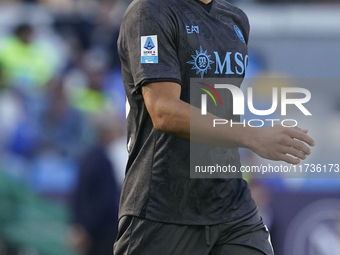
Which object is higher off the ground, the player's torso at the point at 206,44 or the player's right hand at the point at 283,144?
the player's torso at the point at 206,44

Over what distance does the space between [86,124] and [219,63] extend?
3.59 m

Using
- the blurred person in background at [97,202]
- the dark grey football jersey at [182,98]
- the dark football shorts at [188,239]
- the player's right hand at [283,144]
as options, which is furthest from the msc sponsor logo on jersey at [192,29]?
the blurred person in background at [97,202]

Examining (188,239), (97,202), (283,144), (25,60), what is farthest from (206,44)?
(25,60)

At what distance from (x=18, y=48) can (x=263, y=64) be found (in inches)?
111

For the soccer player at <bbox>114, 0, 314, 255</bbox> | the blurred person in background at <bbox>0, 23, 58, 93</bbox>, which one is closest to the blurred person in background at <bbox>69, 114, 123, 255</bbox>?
the blurred person in background at <bbox>0, 23, 58, 93</bbox>

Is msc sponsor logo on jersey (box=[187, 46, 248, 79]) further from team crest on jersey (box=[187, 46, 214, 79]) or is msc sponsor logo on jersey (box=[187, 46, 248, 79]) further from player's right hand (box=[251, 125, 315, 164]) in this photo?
player's right hand (box=[251, 125, 315, 164])

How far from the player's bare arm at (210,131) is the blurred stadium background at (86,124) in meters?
2.81

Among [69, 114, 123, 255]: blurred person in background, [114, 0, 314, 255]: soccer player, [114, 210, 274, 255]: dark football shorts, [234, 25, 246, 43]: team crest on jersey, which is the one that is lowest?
[69, 114, 123, 255]: blurred person in background

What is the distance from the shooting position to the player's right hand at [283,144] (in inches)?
80.2

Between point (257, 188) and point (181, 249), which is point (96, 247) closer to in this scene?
point (257, 188)

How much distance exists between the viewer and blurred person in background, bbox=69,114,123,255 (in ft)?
16.1

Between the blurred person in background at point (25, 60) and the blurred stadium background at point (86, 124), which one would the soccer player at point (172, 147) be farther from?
the blurred person in background at point (25, 60)

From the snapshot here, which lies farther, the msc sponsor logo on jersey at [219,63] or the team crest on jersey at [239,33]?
the team crest on jersey at [239,33]

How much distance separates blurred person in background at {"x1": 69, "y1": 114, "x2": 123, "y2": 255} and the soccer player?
2.47 m
